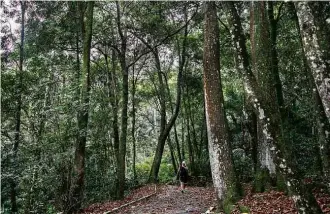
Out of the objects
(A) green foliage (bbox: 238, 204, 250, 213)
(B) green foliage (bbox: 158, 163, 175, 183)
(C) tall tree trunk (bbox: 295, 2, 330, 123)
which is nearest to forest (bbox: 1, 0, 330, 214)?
(C) tall tree trunk (bbox: 295, 2, 330, 123)

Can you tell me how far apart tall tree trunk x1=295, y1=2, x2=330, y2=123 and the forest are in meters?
0.02

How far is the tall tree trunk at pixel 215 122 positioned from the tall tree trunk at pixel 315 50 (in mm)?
5222

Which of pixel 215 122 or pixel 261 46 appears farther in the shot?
pixel 261 46

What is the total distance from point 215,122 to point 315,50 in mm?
5346

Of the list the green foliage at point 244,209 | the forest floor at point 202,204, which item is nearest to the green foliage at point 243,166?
Result: the forest floor at point 202,204

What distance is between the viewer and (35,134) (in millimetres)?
12984

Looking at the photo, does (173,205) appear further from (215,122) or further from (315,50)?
(315,50)

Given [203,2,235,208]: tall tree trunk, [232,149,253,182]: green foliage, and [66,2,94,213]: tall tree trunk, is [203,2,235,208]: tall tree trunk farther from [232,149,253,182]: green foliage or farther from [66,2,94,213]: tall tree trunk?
[232,149,253,182]: green foliage

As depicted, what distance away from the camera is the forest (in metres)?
7.54

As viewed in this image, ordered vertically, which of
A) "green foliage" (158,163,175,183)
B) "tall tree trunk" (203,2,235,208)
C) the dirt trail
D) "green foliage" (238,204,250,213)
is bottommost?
the dirt trail

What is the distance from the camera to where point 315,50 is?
18.8 feet

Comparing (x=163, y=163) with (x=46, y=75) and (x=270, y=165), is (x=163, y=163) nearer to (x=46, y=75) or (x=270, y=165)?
(x=46, y=75)

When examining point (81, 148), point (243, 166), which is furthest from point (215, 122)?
point (243, 166)

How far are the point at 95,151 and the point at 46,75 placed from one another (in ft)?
15.4
